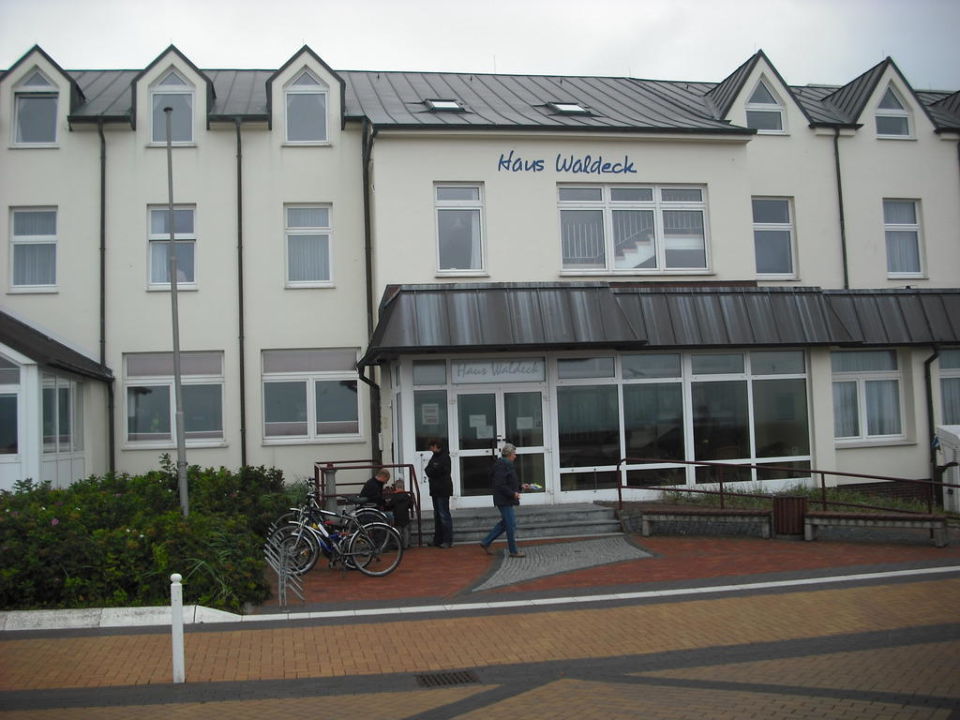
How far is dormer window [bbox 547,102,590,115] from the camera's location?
20094mm

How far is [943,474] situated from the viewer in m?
19.3

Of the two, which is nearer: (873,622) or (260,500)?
(873,622)

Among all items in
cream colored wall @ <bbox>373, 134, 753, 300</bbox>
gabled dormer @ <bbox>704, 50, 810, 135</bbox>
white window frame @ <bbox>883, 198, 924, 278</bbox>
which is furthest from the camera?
white window frame @ <bbox>883, 198, 924, 278</bbox>

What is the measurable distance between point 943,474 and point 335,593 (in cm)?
1402

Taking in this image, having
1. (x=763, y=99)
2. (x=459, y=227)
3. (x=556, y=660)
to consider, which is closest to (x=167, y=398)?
(x=459, y=227)

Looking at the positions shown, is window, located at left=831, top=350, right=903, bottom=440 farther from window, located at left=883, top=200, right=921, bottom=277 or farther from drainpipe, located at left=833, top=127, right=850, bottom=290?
window, located at left=883, top=200, right=921, bottom=277

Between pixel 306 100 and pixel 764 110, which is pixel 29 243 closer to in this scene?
pixel 306 100

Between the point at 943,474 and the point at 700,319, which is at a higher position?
the point at 700,319

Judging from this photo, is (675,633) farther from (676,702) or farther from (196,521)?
(196,521)

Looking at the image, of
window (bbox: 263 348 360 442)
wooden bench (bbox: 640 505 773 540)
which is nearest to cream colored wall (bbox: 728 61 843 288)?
wooden bench (bbox: 640 505 773 540)

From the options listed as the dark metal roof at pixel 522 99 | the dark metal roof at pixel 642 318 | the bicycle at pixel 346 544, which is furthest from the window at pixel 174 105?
the bicycle at pixel 346 544

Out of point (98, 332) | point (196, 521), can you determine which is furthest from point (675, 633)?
point (98, 332)

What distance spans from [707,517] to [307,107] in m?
11.9

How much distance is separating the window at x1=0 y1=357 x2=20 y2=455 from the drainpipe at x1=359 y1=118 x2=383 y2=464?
245 inches
